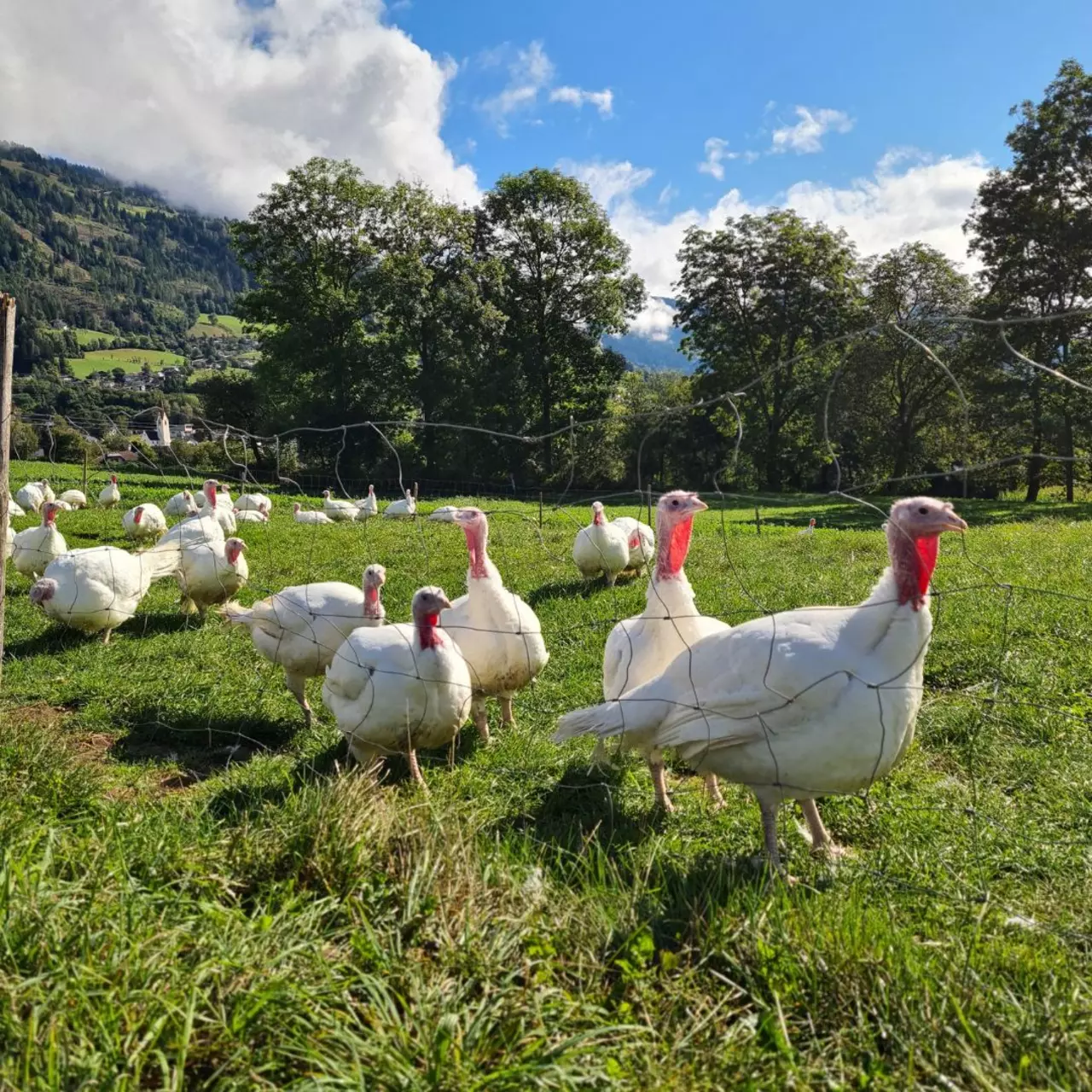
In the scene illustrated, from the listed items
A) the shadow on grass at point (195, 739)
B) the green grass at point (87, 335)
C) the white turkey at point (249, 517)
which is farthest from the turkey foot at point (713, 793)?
the green grass at point (87, 335)

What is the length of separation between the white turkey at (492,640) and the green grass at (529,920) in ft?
1.10

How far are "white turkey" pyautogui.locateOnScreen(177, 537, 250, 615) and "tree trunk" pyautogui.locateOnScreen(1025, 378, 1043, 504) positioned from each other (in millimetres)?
16756

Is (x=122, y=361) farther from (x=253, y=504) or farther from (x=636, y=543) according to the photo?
(x=636, y=543)

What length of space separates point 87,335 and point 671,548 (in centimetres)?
16333

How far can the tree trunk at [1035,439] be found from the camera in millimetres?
17656

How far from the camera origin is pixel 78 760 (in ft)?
13.9

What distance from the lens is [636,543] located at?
8586mm

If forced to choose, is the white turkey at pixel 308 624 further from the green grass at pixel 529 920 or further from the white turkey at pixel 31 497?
A: the white turkey at pixel 31 497

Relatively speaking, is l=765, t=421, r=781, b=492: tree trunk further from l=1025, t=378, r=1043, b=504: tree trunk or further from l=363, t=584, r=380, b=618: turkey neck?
l=363, t=584, r=380, b=618: turkey neck

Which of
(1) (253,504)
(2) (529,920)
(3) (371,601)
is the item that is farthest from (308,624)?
(1) (253,504)

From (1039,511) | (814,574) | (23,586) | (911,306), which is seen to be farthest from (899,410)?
(23,586)

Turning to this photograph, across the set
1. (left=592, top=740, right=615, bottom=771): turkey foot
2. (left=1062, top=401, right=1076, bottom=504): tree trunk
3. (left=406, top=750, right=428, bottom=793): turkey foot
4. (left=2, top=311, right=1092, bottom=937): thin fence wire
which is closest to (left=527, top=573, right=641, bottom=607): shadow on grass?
(left=2, top=311, right=1092, bottom=937): thin fence wire

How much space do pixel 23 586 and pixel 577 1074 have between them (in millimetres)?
9635

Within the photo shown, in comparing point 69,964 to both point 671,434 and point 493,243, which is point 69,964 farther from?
point 493,243
